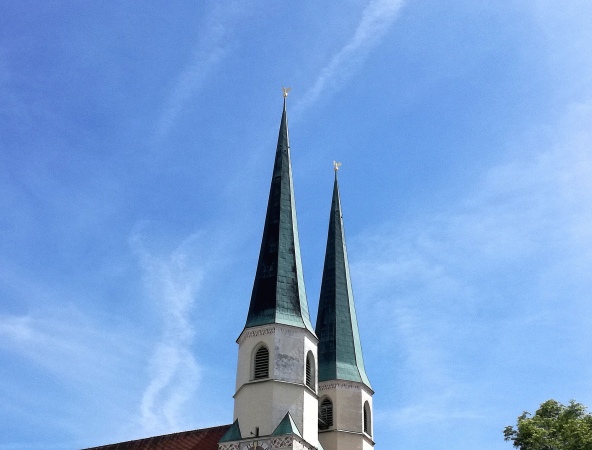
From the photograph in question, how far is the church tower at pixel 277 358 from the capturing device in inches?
1216

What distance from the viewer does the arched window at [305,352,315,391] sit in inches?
1296

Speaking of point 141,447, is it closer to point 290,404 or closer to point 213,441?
point 213,441

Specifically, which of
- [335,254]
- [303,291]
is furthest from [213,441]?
[335,254]

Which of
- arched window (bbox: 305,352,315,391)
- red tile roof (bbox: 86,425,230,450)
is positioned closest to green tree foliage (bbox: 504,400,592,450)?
arched window (bbox: 305,352,315,391)

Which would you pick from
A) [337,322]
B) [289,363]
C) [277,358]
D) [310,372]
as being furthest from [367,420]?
[277,358]

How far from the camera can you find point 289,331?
1292 inches

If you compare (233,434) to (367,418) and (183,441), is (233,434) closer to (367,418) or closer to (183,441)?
(183,441)

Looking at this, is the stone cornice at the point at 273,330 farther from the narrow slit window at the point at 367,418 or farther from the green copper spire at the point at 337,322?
the narrow slit window at the point at 367,418

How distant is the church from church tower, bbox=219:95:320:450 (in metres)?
0.04

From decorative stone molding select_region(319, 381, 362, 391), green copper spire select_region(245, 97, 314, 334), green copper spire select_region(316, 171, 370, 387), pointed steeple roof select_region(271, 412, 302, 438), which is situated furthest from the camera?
green copper spire select_region(316, 171, 370, 387)

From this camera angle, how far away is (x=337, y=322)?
40062 millimetres

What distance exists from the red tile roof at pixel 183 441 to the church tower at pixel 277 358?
3.02m

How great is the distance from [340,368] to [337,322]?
8.61ft

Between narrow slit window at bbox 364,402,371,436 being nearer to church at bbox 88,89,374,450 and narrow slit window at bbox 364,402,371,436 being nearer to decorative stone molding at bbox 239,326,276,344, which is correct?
church at bbox 88,89,374,450
